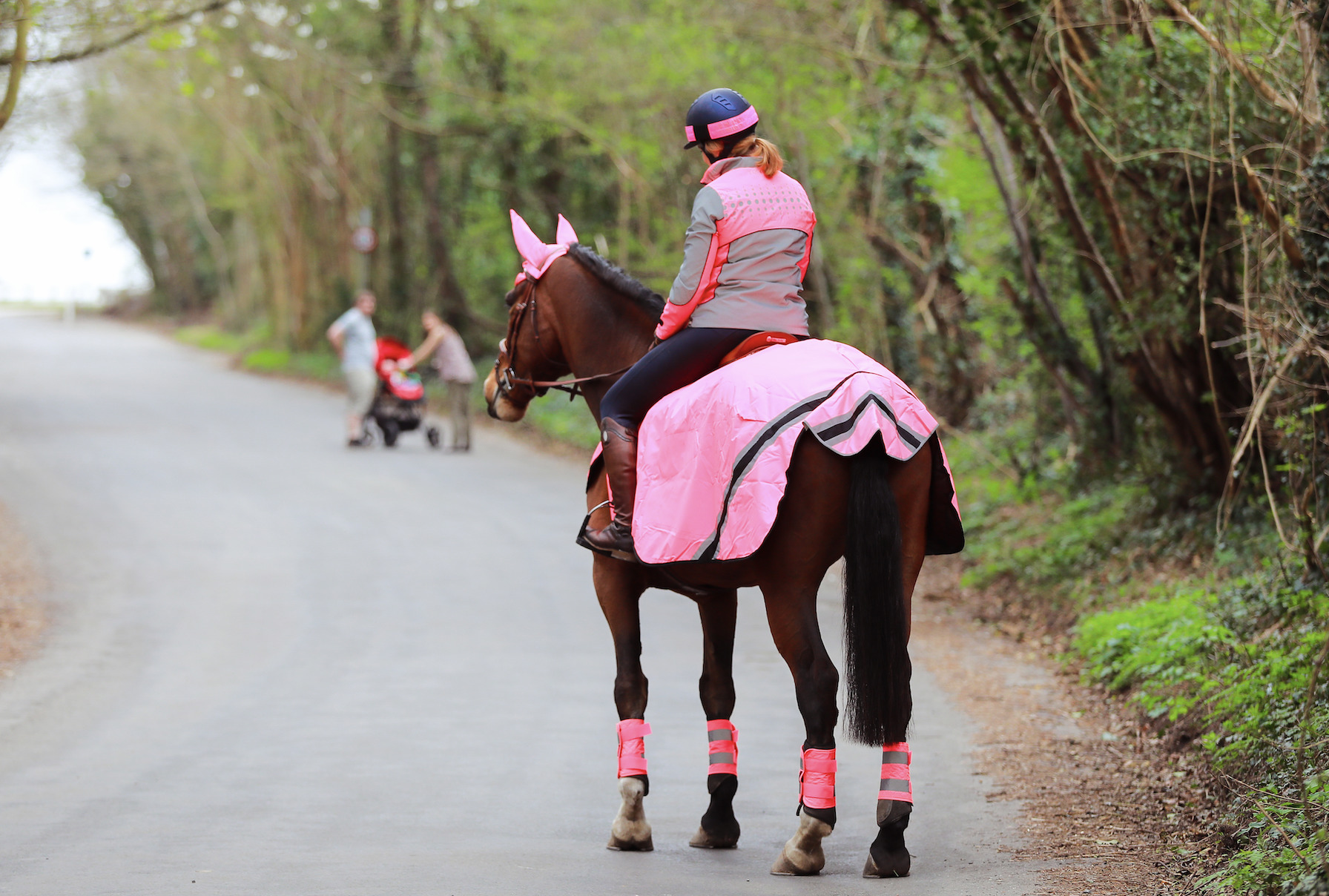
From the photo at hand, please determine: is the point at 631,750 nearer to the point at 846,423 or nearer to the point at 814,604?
the point at 814,604

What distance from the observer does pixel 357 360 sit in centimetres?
2128

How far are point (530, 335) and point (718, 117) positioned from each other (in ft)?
4.74

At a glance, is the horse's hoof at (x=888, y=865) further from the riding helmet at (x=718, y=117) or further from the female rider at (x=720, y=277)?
the riding helmet at (x=718, y=117)

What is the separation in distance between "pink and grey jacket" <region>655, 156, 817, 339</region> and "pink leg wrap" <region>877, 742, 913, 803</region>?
172cm

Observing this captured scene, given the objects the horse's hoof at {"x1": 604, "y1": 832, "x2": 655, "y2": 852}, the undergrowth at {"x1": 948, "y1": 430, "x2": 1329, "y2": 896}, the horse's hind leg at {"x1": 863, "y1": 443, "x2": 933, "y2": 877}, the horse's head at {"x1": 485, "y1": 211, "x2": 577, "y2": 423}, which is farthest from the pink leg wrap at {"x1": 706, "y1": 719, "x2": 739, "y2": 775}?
the undergrowth at {"x1": 948, "y1": 430, "x2": 1329, "y2": 896}

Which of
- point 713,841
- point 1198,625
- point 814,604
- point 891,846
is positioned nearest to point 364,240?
point 1198,625

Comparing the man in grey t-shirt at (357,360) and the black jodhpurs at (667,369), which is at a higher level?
the black jodhpurs at (667,369)

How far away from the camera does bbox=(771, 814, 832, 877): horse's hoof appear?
5293 mm

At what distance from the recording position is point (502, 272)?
98.1ft

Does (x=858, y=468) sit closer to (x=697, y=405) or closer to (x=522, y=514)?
(x=697, y=405)

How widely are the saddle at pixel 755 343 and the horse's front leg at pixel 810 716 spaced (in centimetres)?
94

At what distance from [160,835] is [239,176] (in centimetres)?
3909

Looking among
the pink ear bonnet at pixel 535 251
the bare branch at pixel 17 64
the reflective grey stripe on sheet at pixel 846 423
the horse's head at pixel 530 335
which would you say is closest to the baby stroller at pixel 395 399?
the bare branch at pixel 17 64

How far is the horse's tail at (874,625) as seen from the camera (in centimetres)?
521
